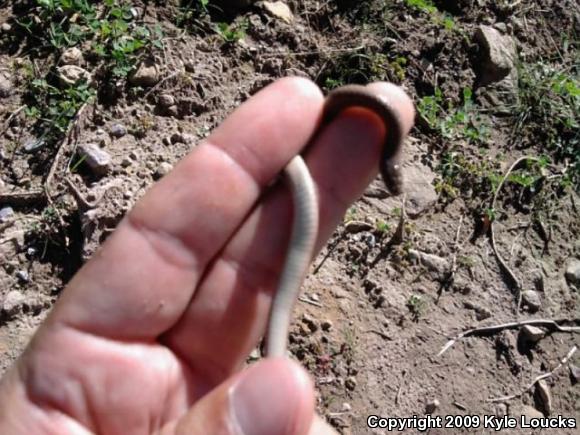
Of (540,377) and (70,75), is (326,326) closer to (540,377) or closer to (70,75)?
(540,377)

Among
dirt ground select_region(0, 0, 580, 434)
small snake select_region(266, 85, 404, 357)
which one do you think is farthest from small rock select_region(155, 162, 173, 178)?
small snake select_region(266, 85, 404, 357)

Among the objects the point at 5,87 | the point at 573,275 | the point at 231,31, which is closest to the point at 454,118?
the point at 573,275

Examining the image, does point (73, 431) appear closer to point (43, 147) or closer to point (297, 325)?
point (297, 325)

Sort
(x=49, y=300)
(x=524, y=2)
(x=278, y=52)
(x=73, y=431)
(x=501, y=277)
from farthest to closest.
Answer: (x=524, y=2), (x=278, y=52), (x=501, y=277), (x=49, y=300), (x=73, y=431)

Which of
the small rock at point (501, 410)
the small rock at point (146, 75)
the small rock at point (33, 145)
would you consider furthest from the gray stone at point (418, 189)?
the small rock at point (33, 145)

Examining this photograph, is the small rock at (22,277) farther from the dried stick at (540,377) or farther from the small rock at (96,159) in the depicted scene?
the dried stick at (540,377)

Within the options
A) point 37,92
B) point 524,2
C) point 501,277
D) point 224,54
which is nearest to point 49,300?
point 37,92
